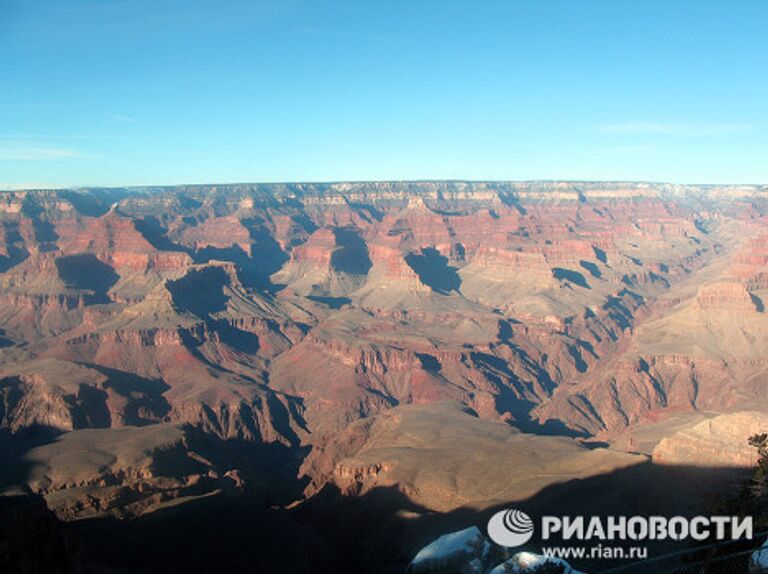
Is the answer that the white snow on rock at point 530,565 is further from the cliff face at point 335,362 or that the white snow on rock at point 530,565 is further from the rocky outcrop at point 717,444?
the cliff face at point 335,362

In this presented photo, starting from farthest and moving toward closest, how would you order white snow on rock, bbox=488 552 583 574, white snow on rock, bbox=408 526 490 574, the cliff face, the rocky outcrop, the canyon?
1. the cliff face
2. the canyon
3. the rocky outcrop
4. white snow on rock, bbox=408 526 490 574
5. white snow on rock, bbox=488 552 583 574

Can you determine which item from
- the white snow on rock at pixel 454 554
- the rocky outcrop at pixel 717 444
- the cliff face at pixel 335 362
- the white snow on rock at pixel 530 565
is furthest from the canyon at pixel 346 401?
the white snow on rock at pixel 530 565

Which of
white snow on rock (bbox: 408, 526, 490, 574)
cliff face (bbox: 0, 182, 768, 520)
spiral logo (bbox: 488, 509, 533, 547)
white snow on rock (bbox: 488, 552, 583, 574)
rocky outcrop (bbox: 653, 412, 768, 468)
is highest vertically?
white snow on rock (bbox: 488, 552, 583, 574)

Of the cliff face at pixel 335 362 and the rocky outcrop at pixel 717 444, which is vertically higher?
the rocky outcrop at pixel 717 444

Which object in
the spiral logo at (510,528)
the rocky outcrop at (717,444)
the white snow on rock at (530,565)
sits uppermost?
the white snow on rock at (530,565)

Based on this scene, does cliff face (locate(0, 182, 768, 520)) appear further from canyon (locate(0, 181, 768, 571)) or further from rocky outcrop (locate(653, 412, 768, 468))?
rocky outcrop (locate(653, 412, 768, 468))

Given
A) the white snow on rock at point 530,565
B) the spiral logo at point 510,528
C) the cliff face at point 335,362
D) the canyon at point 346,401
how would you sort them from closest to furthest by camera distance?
the white snow on rock at point 530,565, the spiral logo at point 510,528, the canyon at point 346,401, the cliff face at point 335,362

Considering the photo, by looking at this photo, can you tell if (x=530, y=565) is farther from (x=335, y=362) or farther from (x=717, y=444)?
(x=335, y=362)

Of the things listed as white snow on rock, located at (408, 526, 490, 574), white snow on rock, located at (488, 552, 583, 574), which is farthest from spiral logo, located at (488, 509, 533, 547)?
white snow on rock, located at (488, 552, 583, 574)

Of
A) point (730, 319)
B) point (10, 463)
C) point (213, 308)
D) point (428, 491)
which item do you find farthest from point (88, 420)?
point (730, 319)
